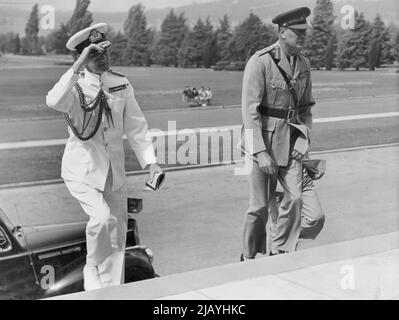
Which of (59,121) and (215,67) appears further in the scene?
(215,67)

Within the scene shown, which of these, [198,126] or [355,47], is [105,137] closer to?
[198,126]

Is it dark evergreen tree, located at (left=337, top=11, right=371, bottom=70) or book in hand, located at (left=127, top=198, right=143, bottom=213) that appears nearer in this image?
book in hand, located at (left=127, top=198, right=143, bottom=213)

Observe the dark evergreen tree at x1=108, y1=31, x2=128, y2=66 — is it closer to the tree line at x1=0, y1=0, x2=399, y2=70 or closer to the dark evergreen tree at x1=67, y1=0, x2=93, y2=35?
the tree line at x1=0, y1=0, x2=399, y2=70

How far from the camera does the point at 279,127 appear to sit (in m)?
5.78

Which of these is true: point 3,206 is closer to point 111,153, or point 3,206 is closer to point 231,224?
point 111,153

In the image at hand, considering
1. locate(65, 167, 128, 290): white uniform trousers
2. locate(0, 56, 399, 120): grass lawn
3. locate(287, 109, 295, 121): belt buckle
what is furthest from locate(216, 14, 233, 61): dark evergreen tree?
locate(65, 167, 128, 290): white uniform trousers

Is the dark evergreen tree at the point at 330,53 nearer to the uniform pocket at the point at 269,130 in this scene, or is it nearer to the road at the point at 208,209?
the road at the point at 208,209

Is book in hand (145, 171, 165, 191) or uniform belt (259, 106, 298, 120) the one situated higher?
uniform belt (259, 106, 298, 120)

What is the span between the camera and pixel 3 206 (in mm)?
4898

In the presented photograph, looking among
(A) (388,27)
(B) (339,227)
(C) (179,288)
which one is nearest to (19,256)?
(C) (179,288)

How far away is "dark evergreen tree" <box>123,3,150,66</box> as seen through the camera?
5316 mm

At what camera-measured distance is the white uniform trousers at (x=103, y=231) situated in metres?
4.79

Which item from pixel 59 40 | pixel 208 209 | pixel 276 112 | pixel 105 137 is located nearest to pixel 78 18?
pixel 59 40
